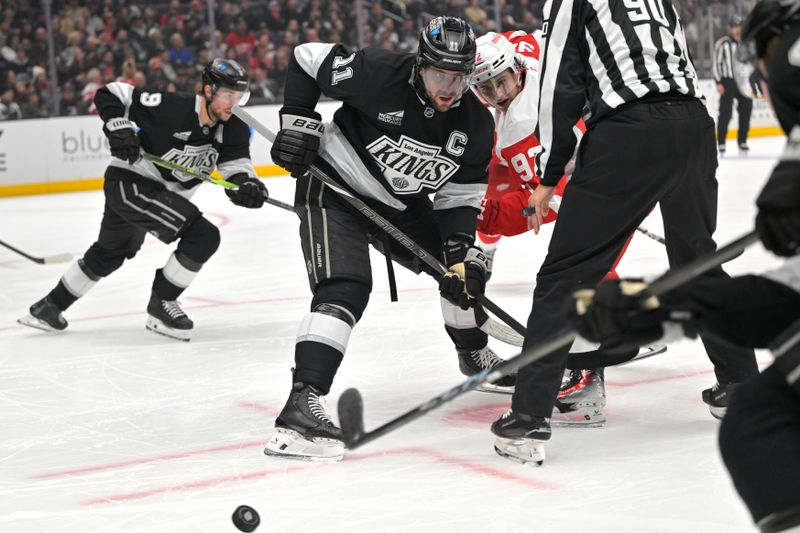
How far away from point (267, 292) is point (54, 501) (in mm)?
2759

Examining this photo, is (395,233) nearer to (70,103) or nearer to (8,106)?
(8,106)

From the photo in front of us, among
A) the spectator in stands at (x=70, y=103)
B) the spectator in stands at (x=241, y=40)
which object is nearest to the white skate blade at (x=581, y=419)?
the spectator in stands at (x=70, y=103)

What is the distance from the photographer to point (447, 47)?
2.69 m

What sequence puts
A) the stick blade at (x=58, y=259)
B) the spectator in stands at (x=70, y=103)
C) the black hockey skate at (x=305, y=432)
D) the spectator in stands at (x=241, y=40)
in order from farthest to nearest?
1. the spectator in stands at (x=241, y=40)
2. the spectator in stands at (x=70, y=103)
3. the stick blade at (x=58, y=259)
4. the black hockey skate at (x=305, y=432)

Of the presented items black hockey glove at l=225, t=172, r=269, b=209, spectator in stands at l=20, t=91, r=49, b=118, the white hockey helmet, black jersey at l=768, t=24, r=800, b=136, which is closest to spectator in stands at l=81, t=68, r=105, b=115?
spectator in stands at l=20, t=91, r=49, b=118

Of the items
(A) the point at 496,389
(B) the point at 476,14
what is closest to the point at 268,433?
(A) the point at 496,389

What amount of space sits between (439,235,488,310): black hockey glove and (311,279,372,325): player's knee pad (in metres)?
0.24

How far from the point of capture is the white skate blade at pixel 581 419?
9.41 ft

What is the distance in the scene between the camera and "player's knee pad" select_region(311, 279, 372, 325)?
2.73 meters

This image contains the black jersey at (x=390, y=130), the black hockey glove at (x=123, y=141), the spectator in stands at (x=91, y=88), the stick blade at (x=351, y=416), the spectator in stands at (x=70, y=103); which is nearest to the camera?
the stick blade at (x=351, y=416)

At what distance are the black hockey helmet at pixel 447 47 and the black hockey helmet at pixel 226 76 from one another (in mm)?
1582

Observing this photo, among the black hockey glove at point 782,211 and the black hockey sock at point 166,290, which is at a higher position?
the black hockey glove at point 782,211

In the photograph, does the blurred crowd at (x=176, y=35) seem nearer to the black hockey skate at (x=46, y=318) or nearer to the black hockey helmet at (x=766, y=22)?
the black hockey skate at (x=46, y=318)

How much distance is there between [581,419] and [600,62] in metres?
0.95
